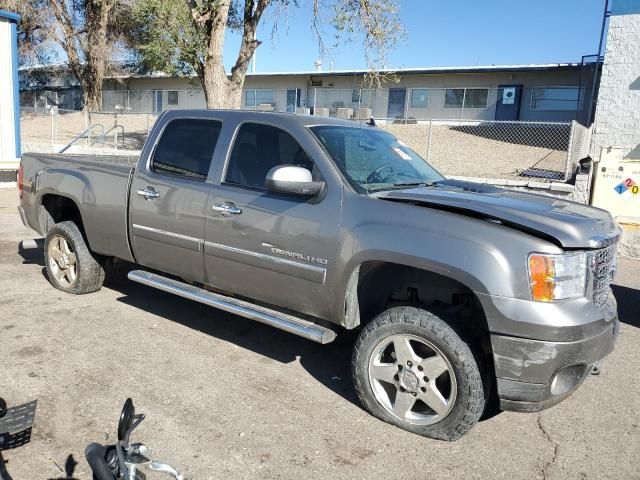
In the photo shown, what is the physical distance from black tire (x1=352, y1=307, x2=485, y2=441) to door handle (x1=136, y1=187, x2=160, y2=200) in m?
2.24

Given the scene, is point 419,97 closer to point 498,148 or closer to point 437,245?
point 498,148

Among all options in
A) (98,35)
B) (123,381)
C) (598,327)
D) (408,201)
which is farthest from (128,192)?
(98,35)

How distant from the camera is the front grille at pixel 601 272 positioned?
3.23 metres

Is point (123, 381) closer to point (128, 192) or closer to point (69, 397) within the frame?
point (69, 397)

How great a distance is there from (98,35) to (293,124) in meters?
29.9

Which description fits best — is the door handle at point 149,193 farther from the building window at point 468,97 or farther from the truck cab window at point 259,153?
the building window at point 468,97

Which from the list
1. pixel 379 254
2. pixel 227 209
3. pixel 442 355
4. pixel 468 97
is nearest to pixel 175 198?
pixel 227 209

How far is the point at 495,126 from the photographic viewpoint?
2398 cm

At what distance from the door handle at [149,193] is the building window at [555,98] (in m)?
24.7

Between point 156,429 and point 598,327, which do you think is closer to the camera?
point 598,327

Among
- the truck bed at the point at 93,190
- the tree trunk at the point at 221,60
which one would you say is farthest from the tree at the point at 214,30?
the truck bed at the point at 93,190

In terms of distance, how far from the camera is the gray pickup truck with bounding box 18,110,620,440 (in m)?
3.06

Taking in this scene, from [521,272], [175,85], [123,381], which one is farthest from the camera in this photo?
[175,85]

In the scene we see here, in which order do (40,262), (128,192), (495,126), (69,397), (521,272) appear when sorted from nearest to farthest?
(521,272) → (69,397) → (128,192) → (40,262) → (495,126)
